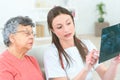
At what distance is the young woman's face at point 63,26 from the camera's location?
1.51 metres

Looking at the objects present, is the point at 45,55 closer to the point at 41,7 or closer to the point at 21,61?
the point at 21,61

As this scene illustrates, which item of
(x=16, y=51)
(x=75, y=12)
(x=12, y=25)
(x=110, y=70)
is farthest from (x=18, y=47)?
(x=75, y=12)

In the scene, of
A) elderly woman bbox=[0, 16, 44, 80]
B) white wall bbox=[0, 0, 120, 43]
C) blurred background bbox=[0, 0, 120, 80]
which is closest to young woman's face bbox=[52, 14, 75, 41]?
elderly woman bbox=[0, 16, 44, 80]

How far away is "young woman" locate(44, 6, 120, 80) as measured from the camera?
1512 mm

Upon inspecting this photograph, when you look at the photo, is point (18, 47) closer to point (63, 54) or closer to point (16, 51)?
point (16, 51)

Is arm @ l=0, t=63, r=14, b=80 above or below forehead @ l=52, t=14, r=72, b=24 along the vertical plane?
below

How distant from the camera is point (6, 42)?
4.84 feet

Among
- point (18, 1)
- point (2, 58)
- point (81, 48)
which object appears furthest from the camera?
point (18, 1)

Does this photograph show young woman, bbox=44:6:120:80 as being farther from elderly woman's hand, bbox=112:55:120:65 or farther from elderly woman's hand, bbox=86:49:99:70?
elderly woman's hand, bbox=86:49:99:70

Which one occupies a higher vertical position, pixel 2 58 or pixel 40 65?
pixel 2 58

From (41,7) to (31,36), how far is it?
3.82 m

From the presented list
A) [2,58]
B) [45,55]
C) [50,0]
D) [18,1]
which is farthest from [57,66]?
[50,0]

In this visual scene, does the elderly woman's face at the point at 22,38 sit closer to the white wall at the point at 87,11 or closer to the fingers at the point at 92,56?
the fingers at the point at 92,56

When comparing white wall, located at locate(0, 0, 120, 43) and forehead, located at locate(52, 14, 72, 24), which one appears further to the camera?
white wall, located at locate(0, 0, 120, 43)
